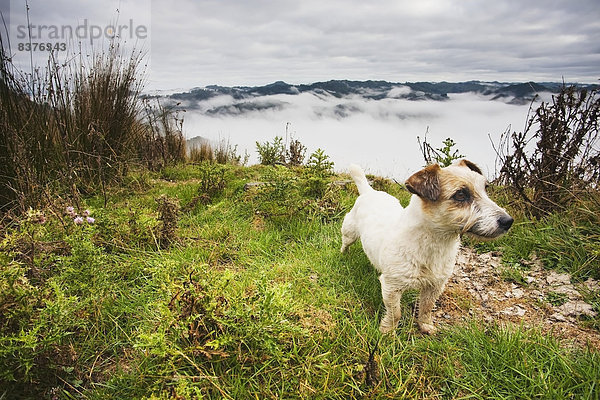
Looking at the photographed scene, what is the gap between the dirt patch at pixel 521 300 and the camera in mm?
3236

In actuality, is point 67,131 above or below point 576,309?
above

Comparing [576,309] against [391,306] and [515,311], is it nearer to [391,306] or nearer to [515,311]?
[515,311]

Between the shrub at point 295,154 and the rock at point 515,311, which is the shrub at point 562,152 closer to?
the rock at point 515,311

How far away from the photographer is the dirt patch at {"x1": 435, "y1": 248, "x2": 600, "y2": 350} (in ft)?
10.6

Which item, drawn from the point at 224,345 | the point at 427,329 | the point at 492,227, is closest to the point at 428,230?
the point at 492,227

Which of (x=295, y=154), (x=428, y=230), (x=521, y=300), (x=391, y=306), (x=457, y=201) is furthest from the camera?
(x=295, y=154)

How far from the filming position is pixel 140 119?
26.0 ft

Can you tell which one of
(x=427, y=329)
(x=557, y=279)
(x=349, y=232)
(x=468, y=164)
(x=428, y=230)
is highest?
(x=468, y=164)

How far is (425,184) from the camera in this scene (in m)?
2.70

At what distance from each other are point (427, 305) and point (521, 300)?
4.16 ft

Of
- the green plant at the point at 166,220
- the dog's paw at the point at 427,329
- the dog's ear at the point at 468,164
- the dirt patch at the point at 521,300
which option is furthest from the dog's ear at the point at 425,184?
the green plant at the point at 166,220

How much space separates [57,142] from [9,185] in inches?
66.1

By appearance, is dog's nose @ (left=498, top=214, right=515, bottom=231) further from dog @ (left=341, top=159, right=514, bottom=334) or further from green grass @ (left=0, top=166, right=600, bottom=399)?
green grass @ (left=0, top=166, right=600, bottom=399)

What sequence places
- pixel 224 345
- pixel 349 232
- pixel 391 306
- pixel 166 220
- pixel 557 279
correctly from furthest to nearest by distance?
pixel 166 220, pixel 349 232, pixel 557 279, pixel 391 306, pixel 224 345
